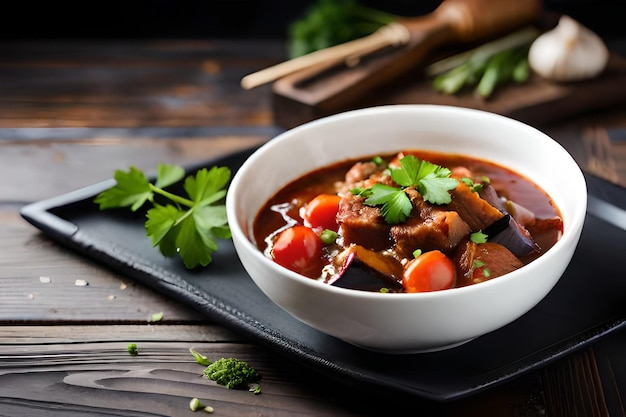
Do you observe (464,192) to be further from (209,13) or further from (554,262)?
(209,13)

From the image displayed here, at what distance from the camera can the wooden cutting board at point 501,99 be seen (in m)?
4.12

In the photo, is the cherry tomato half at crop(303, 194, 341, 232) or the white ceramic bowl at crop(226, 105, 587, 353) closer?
the white ceramic bowl at crop(226, 105, 587, 353)

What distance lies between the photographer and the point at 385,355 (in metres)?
2.36

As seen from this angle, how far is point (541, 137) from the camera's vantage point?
2.84 meters

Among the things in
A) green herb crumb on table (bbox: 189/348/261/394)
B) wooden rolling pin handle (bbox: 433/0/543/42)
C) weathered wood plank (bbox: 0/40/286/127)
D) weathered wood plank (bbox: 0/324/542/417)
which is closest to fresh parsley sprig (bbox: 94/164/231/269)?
weathered wood plank (bbox: 0/324/542/417)

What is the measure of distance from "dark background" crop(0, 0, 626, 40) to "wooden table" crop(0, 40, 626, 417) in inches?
41.7

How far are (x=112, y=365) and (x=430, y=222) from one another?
3.44ft

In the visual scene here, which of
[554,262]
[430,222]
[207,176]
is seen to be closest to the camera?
[554,262]

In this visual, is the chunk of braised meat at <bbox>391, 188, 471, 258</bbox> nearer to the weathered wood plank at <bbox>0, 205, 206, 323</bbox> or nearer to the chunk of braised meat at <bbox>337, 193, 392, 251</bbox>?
the chunk of braised meat at <bbox>337, 193, 392, 251</bbox>

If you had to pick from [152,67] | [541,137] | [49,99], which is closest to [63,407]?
[541,137]

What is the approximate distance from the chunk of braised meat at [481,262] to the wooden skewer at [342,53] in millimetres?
2087

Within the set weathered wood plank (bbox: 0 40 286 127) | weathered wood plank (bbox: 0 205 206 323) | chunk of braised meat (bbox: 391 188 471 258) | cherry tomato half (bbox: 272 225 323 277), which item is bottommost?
weathered wood plank (bbox: 0 205 206 323)

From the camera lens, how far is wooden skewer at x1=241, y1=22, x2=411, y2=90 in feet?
14.0

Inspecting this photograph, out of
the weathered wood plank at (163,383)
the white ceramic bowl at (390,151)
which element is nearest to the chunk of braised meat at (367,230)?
the white ceramic bowl at (390,151)
